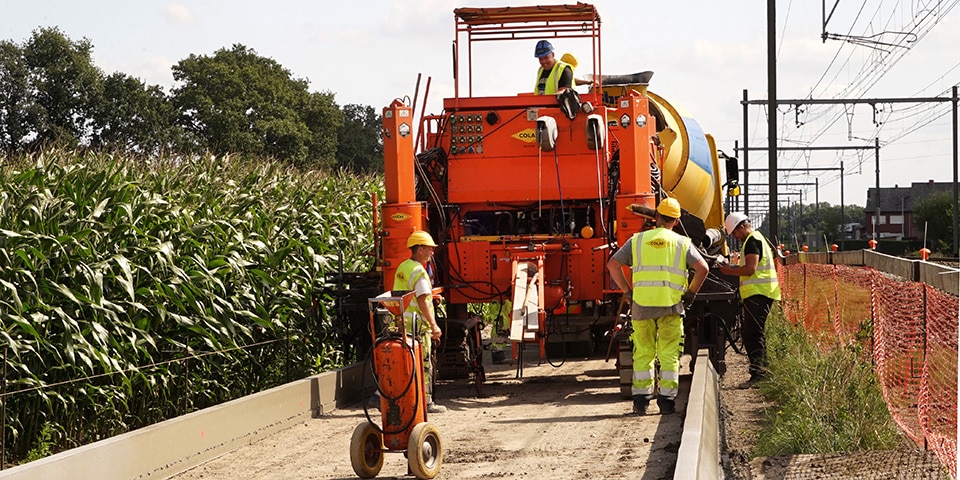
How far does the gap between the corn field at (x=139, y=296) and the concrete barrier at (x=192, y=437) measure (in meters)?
0.74

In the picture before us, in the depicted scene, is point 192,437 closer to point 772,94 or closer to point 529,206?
point 529,206

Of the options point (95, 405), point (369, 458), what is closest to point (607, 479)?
point (369, 458)

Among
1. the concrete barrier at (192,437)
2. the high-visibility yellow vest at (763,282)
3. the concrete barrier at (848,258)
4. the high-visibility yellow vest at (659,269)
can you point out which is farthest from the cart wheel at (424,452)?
the concrete barrier at (848,258)

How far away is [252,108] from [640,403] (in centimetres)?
5906

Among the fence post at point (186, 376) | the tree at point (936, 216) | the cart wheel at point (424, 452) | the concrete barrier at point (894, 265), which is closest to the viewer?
the cart wheel at point (424, 452)

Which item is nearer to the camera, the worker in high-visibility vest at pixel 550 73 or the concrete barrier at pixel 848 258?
the worker in high-visibility vest at pixel 550 73

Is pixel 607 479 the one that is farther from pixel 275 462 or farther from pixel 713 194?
pixel 713 194

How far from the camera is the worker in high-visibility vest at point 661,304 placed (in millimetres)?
11508

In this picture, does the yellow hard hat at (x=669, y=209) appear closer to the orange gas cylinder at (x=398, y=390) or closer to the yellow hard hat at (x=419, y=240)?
the yellow hard hat at (x=419, y=240)

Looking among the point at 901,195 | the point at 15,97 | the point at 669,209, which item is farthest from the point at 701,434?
the point at 901,195

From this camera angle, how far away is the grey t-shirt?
11.5 m

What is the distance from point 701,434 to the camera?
909 cm

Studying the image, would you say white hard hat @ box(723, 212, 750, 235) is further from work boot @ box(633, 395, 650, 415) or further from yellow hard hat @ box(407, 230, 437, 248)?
yellow hard hat @ box(407, 230, 437, 248)

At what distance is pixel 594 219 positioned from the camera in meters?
14.3
